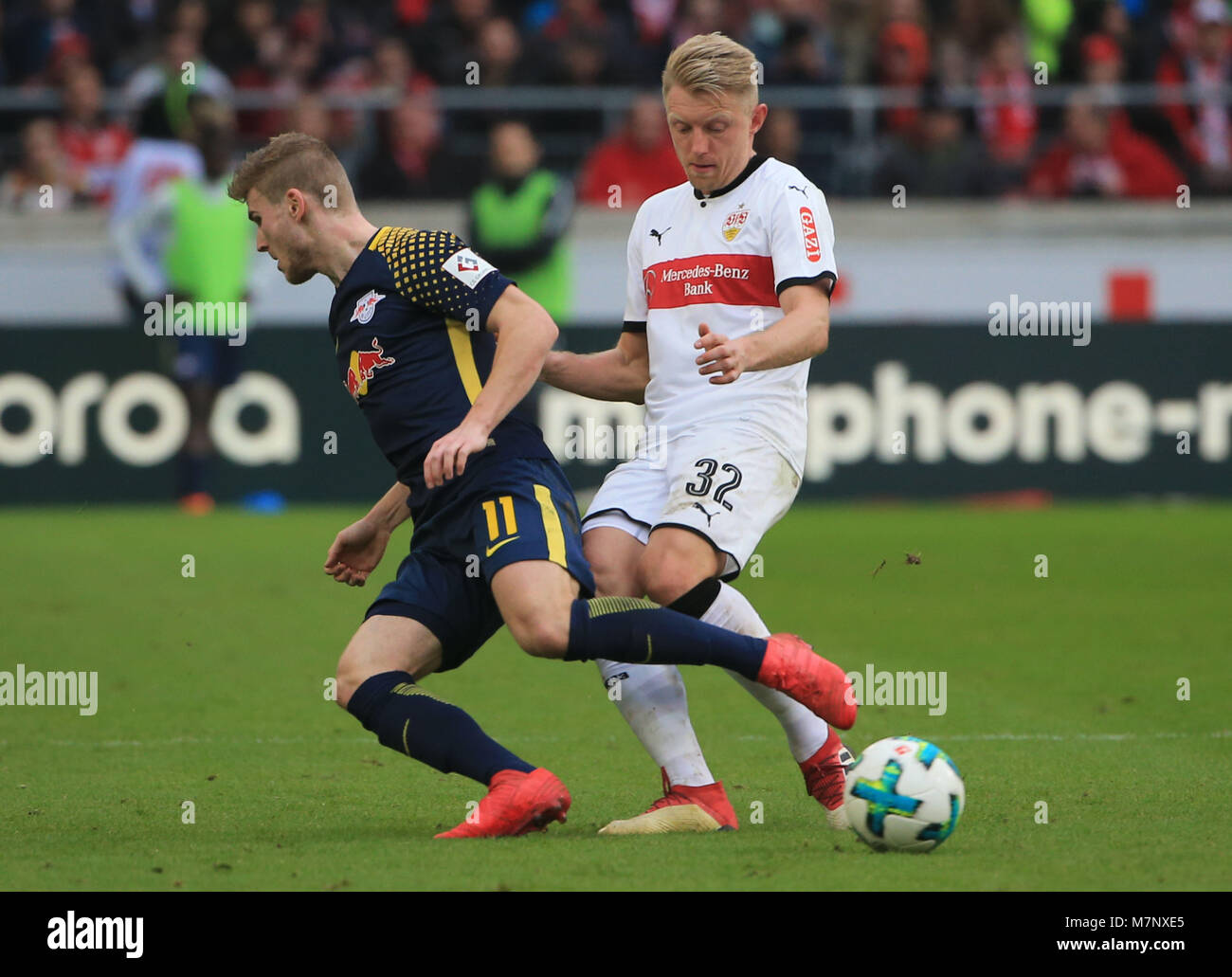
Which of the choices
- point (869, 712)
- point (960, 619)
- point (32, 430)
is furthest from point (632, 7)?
point (869, 712)

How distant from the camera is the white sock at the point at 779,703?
17.2ft

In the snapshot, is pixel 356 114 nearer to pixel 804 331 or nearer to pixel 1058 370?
pixel 1058 370

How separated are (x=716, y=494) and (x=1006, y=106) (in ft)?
39.6

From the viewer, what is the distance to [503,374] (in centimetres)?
495

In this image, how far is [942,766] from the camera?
4.69 metres

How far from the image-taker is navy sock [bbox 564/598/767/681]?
4.80 m

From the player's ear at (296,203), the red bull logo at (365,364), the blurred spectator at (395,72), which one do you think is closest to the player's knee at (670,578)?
the red bull logo at (365,364)

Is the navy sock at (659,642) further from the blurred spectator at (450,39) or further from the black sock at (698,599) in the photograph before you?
the blurred spectator at (450,39)

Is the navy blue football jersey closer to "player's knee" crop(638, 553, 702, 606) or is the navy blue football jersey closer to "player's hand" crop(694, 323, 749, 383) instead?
"player's knee" crop(638, 553, 702, 606)

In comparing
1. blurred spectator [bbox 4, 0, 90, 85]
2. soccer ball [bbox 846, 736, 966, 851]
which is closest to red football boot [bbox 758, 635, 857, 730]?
soccer ball [bbox 846, 736, 966, 851]

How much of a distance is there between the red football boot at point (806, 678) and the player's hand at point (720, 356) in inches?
26.2

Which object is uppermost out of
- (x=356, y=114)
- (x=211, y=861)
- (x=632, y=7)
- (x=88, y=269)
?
(x=632, y=7)

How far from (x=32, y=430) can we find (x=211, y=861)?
10.1 m

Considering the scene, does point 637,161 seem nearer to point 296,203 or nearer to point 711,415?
point 711,415
